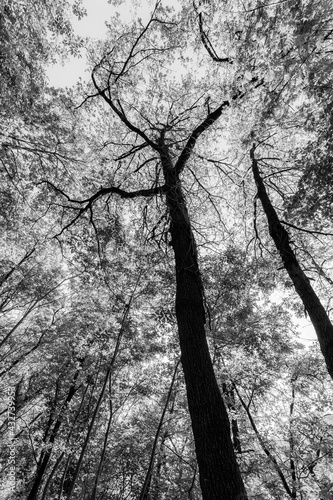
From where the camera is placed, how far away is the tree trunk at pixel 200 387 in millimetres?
1963

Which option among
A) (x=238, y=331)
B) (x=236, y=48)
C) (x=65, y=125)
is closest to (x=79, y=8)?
(x=65, y=125)

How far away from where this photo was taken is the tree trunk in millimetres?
1963

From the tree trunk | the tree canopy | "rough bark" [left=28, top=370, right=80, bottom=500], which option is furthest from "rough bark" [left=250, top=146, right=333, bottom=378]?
"rough bark" [left=28, top=370, right=80, bottom=500]

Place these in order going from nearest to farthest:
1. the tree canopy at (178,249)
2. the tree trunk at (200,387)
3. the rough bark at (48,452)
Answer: the tree trunk at (200,387), the tree canopy at (178,249), the rough bark at (48,452)

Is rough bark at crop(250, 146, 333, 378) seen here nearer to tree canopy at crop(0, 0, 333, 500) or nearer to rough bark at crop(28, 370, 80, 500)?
tree canopy at crop(0, 0, 333, 500)

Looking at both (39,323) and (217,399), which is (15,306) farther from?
(217,399)

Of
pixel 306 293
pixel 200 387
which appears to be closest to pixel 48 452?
pixel 200 387

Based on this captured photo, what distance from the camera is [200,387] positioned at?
2.45 meters

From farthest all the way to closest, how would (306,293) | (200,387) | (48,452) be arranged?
1. (48,452)
2. (306,293)
3. (200,387)

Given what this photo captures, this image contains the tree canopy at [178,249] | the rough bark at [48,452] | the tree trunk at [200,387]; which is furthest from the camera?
the rough bark at [48,452]

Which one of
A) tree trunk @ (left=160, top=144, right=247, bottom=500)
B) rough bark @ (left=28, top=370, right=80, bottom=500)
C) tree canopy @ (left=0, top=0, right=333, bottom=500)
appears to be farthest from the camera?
rough bark @ (left=28, top=370, right=80, bottom=500)

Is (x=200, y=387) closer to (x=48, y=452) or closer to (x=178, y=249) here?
(x=178, y=249)

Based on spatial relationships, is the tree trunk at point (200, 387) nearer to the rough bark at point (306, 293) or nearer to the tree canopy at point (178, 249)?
the tree canopy at point (178, 249)

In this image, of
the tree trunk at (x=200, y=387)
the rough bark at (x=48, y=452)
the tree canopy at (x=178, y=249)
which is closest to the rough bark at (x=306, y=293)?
the tree canopy at (x=178, y=249)
